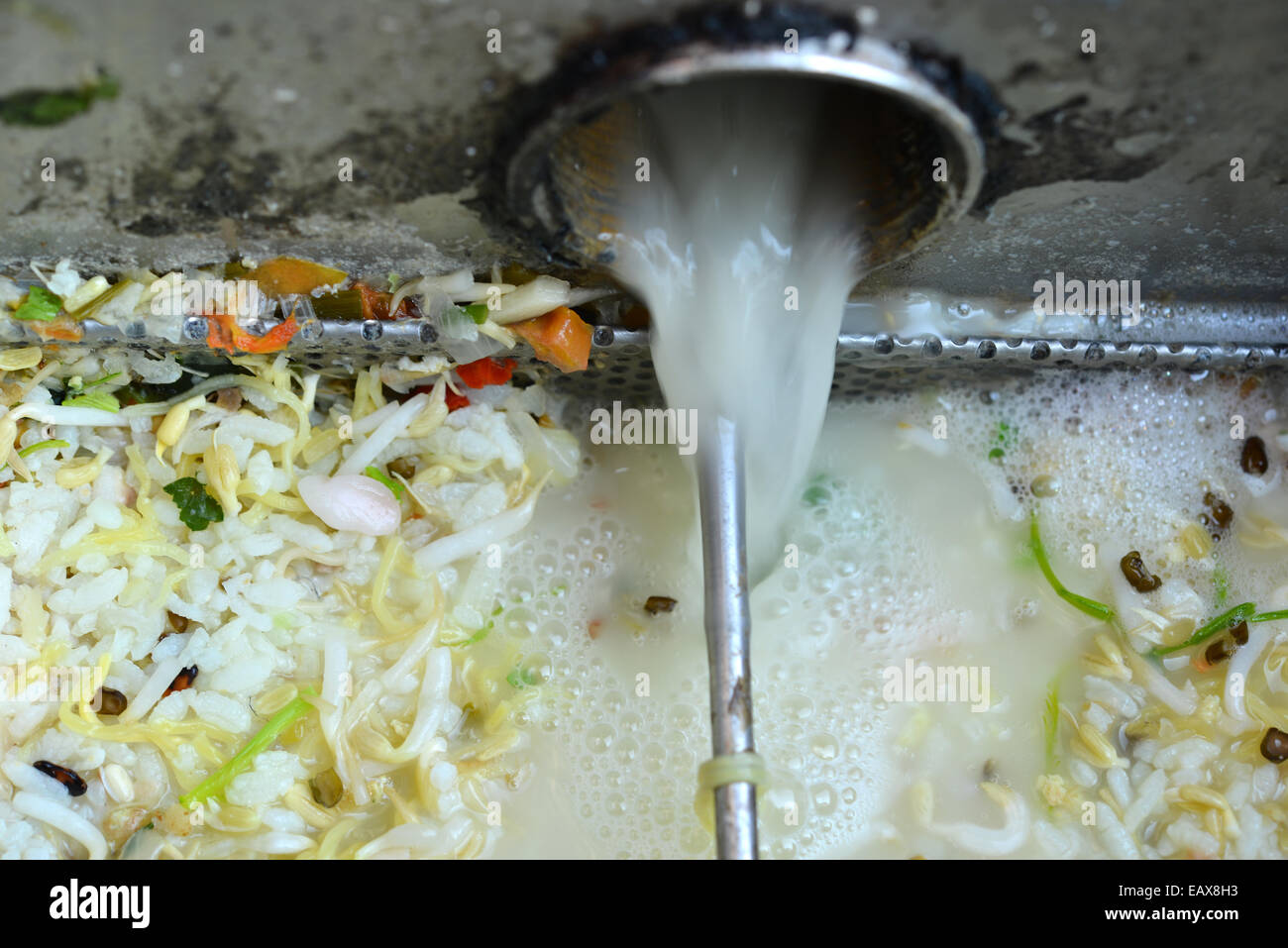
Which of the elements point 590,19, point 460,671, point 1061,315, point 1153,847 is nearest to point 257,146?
point 590,19

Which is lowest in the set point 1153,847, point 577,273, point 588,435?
point 1153,847

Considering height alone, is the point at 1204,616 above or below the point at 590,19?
below

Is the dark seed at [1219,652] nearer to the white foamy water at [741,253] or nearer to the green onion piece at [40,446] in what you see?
the white foamy water at [741,253]

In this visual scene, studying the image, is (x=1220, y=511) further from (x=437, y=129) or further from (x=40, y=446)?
(x=40, y=446)

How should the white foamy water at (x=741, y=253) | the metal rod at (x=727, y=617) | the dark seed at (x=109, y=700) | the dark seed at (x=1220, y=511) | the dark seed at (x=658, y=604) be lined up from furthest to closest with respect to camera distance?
the dark seed at (x=1220, y=511) < the dark seed at (x=658, y=604) < the dark seed at (x=109, y=700) < the white foamy water at (x=741, y=253) < the metal rod at (x=727, y=617)

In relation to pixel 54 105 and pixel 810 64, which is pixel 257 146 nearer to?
pixel 54 105

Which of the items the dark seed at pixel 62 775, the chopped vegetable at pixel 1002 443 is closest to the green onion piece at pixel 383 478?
the dark seed at pixel 62 775

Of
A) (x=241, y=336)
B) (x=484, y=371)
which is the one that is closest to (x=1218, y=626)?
(x=484, y=371)
